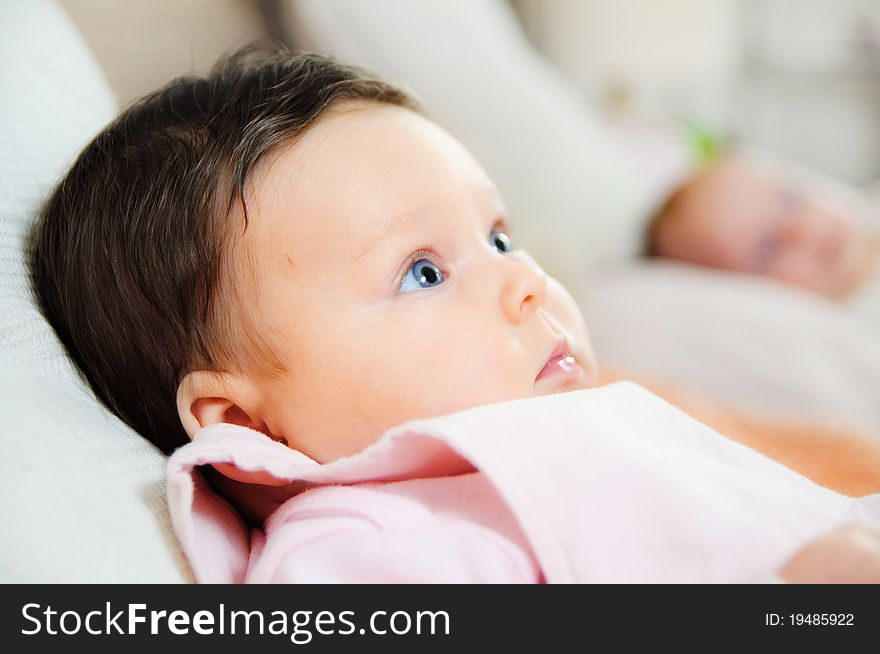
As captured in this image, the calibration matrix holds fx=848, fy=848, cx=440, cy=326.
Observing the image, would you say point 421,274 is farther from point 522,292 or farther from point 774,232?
point 774,232

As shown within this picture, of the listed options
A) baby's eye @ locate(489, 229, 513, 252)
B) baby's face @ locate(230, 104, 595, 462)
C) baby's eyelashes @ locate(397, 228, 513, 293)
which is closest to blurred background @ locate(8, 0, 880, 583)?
baby's face @ locate(230, 104, 595, 462)

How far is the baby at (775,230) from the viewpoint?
6.43 feet

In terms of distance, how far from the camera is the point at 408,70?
65.9 inches

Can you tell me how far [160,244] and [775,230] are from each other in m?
1.67

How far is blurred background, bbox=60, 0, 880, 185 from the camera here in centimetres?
331

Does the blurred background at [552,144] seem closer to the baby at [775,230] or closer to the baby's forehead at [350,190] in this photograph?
the baby at [775,230]

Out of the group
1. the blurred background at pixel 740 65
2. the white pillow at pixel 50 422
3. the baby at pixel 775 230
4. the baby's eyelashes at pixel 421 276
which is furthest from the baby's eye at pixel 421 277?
the blurred background at pixel 740 65

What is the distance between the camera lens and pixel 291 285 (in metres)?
0.72

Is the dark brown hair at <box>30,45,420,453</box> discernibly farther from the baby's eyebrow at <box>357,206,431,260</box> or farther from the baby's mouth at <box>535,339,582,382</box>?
the baby's mouth at <box>535,339,582,382</box>

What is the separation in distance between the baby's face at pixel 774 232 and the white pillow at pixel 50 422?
60.2 inches

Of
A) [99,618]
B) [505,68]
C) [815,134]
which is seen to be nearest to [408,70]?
[505,68]

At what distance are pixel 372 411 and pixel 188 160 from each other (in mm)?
278

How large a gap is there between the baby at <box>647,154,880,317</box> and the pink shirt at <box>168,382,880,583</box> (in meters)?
1.43

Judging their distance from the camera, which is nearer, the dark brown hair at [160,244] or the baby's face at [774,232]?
the dark brown hair at [160,244]
